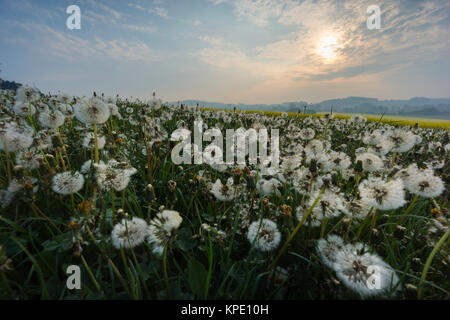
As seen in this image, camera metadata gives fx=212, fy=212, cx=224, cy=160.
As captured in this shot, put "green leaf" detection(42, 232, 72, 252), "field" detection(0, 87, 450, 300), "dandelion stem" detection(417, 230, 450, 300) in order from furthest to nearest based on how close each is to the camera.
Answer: "green leaf" detection(42, 232, 72, 252), "field" detection(0, 87, 450, 300), "dandelion stem" detection(417, 230, 450, 300)

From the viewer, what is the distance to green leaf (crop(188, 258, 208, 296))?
1.21 metres

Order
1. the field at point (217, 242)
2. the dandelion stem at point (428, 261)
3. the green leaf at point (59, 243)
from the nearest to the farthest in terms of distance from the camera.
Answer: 1. the dandelion stem at point (428, 261)
2. the field at point (217, 242)
3. the green leaf at point (59, 243)

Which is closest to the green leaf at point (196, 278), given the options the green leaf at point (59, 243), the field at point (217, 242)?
the field at point (217, 242)

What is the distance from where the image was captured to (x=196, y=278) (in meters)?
1.24

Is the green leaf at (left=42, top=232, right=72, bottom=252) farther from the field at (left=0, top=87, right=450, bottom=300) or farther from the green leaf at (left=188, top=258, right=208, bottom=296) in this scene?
the green leaf at (left=188, top=258, right=208, bottom=296)

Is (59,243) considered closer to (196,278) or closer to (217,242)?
(196,278)

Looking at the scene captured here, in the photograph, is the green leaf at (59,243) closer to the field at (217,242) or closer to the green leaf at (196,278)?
the field at (217,242)

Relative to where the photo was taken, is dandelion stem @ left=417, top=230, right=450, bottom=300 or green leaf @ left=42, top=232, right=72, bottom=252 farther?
green leaf @ left=42, top=232, right=72, bottom=252

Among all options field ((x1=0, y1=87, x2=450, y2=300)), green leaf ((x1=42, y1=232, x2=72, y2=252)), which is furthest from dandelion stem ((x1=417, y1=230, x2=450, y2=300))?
green leaf ((x1=42, y1=232, x2=72, y2=252))

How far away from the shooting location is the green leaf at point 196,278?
3.98 ft

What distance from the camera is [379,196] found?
1.55 meters

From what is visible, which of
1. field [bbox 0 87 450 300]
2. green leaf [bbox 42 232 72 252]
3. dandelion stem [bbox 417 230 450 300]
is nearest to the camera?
dandelion stem [bbox 417 230 450 300]
